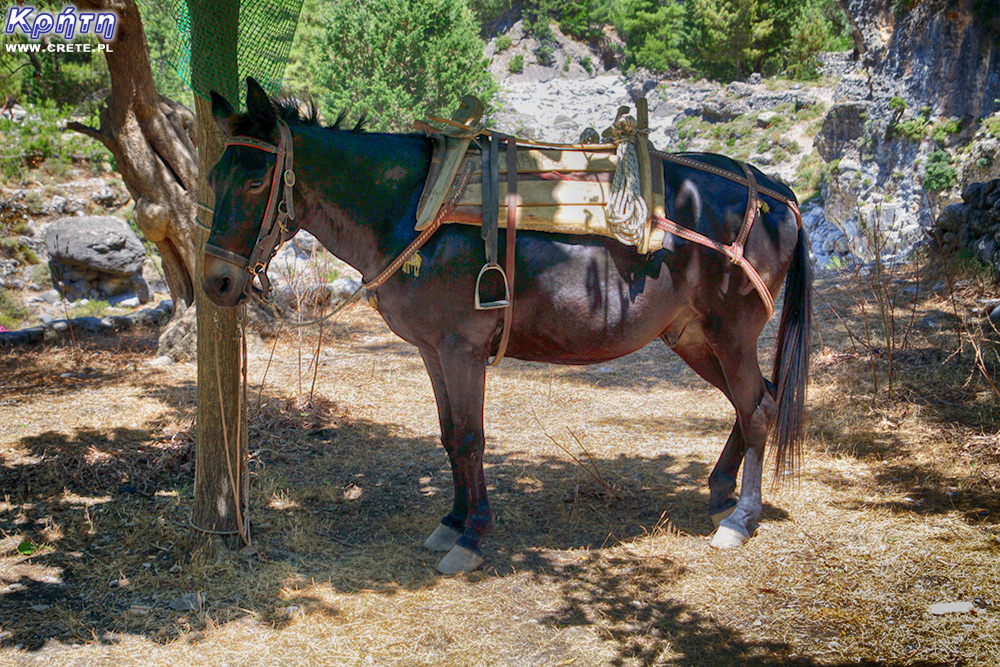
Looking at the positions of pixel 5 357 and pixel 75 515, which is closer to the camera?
pixel 75 515

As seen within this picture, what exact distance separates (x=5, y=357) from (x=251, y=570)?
5940 mm

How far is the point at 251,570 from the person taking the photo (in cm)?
330

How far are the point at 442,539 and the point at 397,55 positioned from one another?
25782mm

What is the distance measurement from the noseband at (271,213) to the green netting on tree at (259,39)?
2.21 ft

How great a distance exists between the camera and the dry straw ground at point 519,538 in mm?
2730

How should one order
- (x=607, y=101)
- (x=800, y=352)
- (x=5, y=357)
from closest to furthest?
(x=800, y=352), (x=5, y=357), (x=607, y=101)

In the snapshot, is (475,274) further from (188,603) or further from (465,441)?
(188,603)

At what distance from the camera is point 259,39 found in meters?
3.51

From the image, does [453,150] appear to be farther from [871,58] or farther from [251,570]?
[871,58]

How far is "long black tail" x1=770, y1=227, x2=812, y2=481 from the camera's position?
3738mm

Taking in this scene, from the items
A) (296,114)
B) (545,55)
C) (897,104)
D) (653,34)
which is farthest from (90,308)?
(653,34)

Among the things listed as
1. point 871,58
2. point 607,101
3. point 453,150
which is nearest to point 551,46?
point 607,101

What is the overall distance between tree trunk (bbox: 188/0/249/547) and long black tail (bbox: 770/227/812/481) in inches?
112

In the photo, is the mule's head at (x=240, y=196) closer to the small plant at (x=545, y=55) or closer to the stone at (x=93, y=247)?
the stone at (x=93, y=247)
